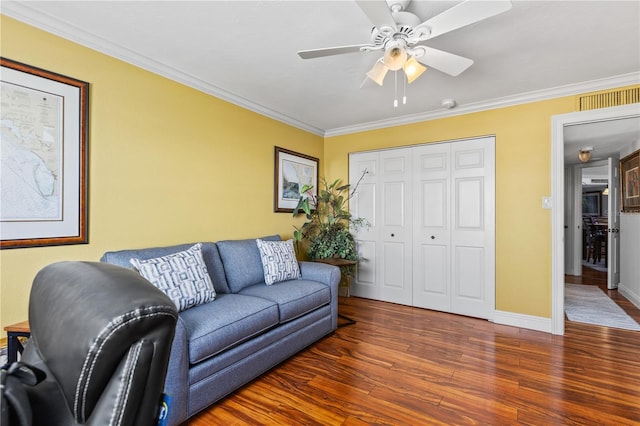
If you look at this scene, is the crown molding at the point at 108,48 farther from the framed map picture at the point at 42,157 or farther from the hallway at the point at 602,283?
the hallway at the point at 602,283

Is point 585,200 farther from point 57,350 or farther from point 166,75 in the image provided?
point 57,350

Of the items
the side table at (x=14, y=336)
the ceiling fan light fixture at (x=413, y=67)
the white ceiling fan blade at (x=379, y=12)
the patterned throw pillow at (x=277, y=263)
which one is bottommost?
the side table at (x=14, y=336)

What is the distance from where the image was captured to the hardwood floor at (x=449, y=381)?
71.0 inches

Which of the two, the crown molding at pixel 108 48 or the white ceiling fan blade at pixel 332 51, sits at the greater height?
the crown molding at pixel 108 48

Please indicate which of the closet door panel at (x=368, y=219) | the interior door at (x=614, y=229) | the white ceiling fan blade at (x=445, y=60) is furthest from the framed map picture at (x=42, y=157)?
the interior door at (x=614, y=229)

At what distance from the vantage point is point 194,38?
7.14 ft

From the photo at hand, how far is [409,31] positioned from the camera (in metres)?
1.77

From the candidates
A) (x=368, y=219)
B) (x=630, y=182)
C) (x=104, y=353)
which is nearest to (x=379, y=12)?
(x=104, y=353)

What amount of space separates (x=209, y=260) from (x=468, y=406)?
2.12m

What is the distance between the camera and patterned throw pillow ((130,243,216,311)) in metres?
1.96

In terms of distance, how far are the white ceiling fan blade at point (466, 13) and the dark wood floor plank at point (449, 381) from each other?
7.06 ft

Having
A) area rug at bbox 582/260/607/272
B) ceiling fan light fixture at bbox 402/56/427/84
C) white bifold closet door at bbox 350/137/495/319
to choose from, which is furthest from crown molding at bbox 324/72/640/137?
area rug at bbox 582/260/607/272

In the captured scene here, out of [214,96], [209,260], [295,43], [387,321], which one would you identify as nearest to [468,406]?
[387,321]

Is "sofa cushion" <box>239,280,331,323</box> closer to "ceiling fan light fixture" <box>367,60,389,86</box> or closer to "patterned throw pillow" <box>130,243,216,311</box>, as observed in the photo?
"patterned throw pillow" <box>130,243,216,311</box>
